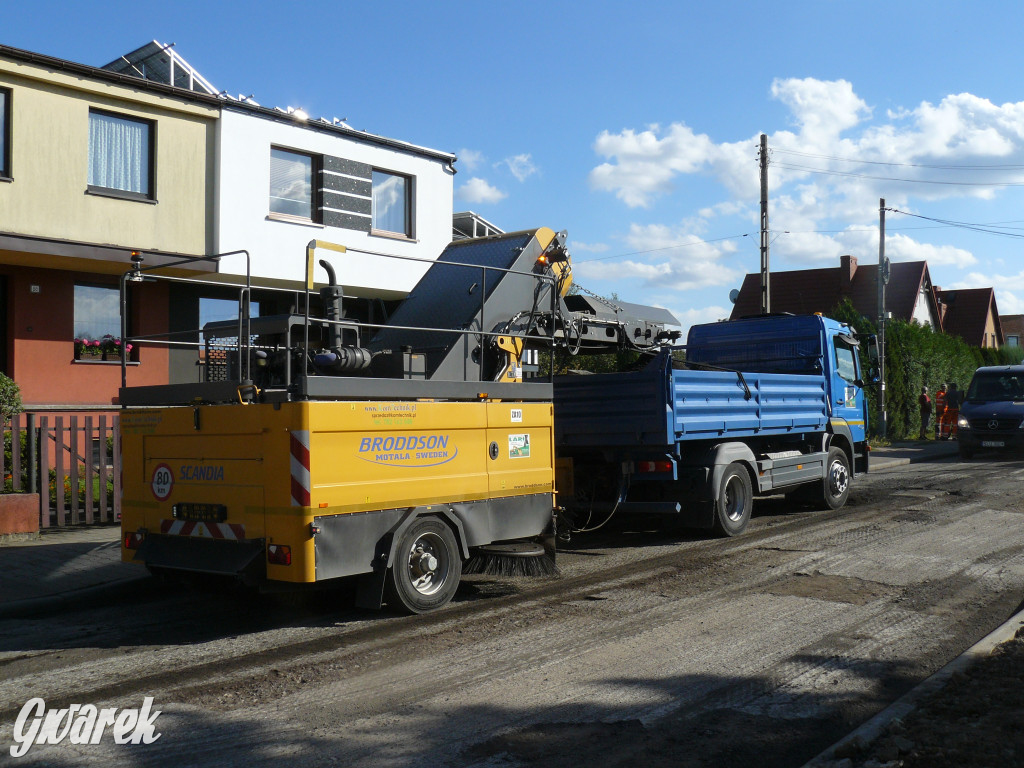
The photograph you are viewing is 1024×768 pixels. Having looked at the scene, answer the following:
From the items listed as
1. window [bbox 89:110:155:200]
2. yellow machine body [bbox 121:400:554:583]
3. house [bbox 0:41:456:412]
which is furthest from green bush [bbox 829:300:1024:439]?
yellow machine body [bbox 121:400:554:583]

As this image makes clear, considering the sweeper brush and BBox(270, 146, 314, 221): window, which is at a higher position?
BBox(270, 146, 314, 221): window

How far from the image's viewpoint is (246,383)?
6355mm

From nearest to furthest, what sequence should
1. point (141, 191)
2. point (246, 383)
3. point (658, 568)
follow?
point (246, 383) < point (658, 568) < point (141, 191)

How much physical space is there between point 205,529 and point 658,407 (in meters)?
4.90

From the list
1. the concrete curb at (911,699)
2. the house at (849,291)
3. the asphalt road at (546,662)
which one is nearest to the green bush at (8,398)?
the asphalt road at (546,662)

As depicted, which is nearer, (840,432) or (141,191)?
(840,432)

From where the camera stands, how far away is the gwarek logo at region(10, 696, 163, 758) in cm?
439

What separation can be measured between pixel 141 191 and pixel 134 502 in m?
10.6

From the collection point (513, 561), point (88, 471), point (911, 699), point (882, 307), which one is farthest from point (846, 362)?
point (882, 307)

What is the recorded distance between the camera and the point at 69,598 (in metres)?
7.51

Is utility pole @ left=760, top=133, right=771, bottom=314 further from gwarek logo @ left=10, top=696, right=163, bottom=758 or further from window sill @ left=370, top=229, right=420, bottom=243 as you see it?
gwarek logo @ left=10, top=696, right=163, bottom=758

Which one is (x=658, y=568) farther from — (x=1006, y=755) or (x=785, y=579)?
(x=1006, y=755)

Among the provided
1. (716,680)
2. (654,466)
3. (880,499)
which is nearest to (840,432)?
(880,499)

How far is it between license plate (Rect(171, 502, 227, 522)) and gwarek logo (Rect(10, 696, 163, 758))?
168 centimetres
